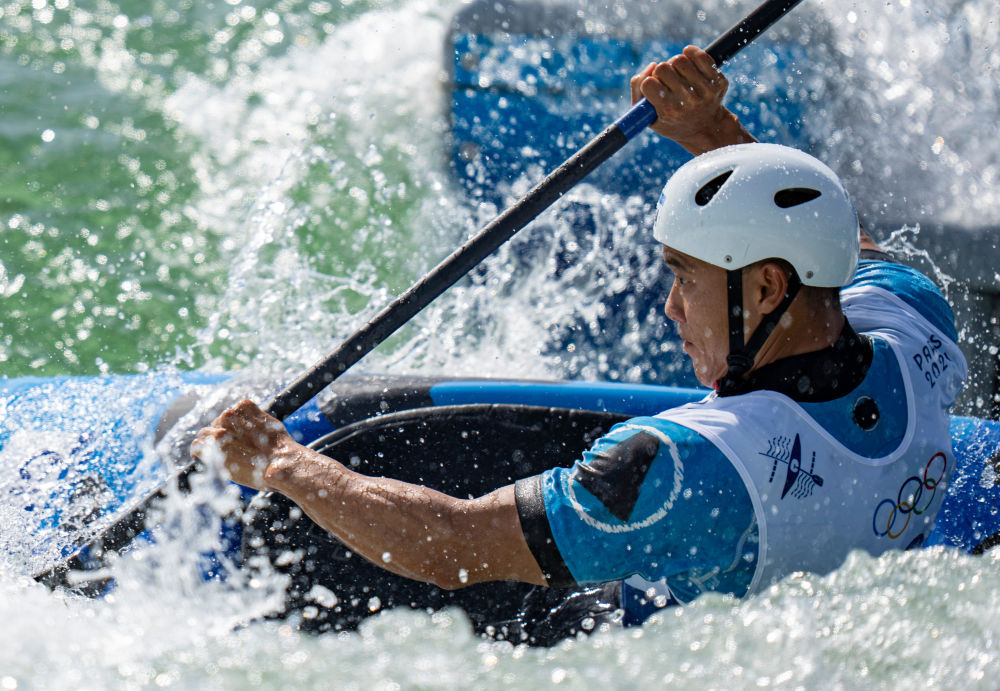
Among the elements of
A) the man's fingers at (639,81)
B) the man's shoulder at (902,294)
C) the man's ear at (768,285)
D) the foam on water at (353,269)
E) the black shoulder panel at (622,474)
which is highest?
the man's fingers at (639,81)

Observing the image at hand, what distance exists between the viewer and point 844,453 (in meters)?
1.76

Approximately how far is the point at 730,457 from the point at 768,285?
1.34ft

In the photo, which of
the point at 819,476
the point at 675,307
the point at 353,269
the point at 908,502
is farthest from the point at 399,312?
the point at 353,269

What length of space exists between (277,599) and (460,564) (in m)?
0.66

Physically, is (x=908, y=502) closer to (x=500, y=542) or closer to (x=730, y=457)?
(x=730, y=457)

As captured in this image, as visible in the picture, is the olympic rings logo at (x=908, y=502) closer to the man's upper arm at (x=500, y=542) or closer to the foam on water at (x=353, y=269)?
the foam on water at (x=353, y=269)

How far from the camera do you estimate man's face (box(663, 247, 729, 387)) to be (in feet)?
6.25

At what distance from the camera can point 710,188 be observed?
1.96 metres

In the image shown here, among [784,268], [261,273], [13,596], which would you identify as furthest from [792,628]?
[261,273]

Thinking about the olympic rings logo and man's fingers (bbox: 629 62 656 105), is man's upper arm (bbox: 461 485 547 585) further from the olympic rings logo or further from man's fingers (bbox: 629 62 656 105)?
man's fingers (bbox: 629 62 656 105)

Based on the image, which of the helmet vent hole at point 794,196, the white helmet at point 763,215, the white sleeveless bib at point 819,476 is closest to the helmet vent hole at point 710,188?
the white helmet at point 763,215

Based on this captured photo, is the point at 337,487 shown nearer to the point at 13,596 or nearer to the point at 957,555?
the point at 13,596

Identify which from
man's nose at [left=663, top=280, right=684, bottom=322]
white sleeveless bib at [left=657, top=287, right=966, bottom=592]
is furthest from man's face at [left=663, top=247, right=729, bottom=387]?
white sleeveless bib at [left=657, top=287, right=966, bottom=592]

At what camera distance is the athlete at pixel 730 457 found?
1.65 m
